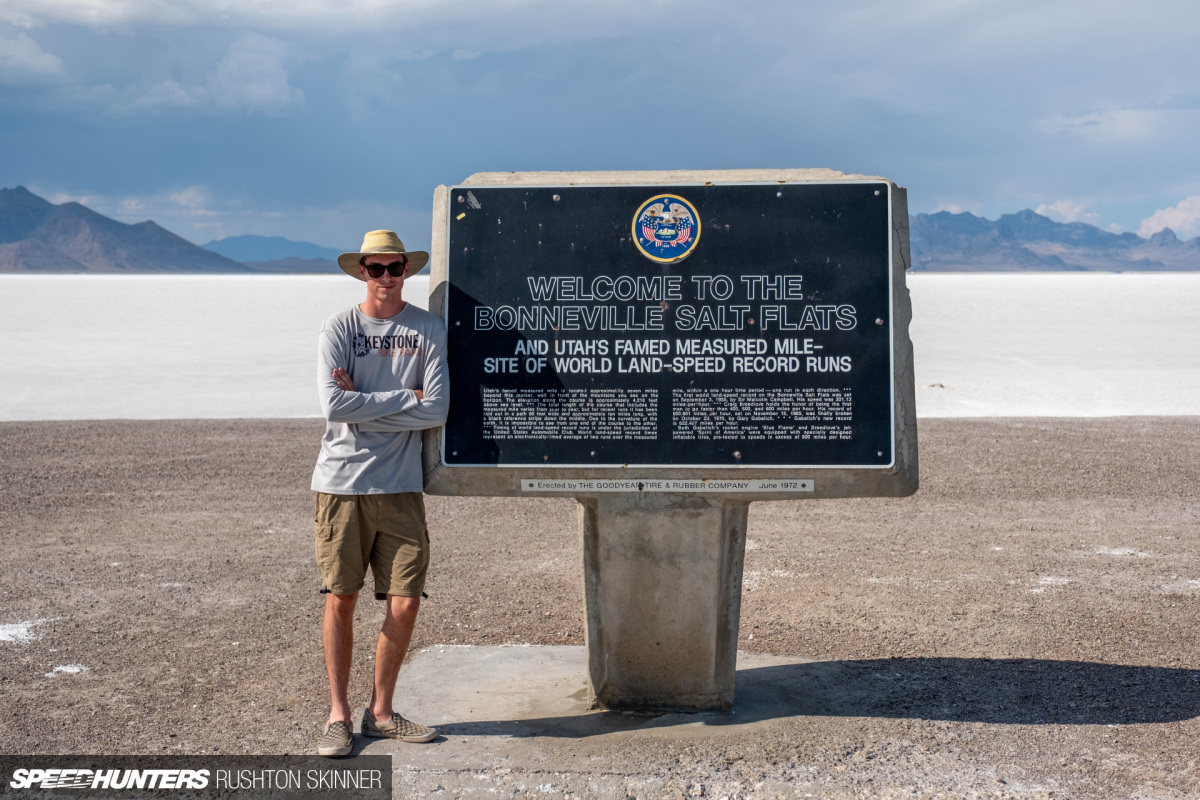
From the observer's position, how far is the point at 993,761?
3734mm

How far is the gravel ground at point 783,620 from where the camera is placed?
378 centimetres

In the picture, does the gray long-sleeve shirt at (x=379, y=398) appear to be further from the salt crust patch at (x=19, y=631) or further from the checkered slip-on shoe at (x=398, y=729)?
the salt crust patch at (x=19, y=631)

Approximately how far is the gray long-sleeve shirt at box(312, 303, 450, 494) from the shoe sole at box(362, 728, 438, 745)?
923 mm

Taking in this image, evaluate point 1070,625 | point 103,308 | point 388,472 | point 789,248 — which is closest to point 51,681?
point 388,472

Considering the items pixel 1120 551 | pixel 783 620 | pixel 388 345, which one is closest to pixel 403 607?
pixel 388 345

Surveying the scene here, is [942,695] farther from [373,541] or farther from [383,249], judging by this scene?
[383,249]

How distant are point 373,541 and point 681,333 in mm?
1385

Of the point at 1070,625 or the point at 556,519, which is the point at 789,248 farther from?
the point at 556,519

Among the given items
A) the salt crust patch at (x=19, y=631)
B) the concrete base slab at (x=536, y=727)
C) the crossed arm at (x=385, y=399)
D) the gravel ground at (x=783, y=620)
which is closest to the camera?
the concrete base slab at (x=536, y=727)

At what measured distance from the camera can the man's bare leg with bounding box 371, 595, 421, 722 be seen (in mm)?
3787

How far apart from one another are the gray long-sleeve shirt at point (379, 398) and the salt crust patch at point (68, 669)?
6.29ft

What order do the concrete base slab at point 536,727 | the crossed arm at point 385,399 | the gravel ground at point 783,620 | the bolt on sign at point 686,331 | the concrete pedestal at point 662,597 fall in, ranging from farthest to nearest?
1. the concrete pedestal at point 662,597
2. the bolt on sign at point 686,331
3. the gravel ground at point 783,620
4. the crossed arm at point 385,399
5. the concrete base slab at point 536,727

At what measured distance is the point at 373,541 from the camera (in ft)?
12.6

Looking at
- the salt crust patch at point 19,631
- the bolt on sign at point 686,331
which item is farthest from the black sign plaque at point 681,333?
the salt crust patch at point 19,631
